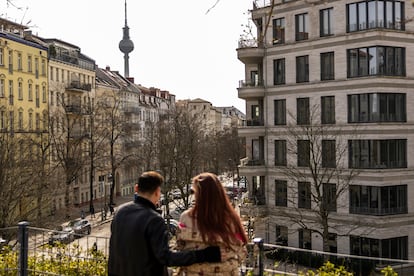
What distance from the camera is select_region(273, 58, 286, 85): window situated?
36562 millimetres

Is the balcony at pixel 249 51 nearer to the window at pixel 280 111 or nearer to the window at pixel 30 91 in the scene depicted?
the window at pixel 280 111

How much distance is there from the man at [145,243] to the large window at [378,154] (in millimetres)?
27655

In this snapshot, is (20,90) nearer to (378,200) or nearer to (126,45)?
(378,200)

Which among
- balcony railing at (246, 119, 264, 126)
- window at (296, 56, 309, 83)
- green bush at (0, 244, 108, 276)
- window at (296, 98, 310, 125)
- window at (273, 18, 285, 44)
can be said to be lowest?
green bush at (0, 244, 108, 276)

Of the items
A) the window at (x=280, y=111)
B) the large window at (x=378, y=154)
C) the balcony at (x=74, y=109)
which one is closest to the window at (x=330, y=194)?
the large window at (x=378, y=154)

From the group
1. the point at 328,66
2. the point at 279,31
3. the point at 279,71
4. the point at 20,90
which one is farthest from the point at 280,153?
the point at 20,90

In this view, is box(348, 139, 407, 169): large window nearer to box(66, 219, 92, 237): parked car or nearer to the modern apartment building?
the modern apartment building

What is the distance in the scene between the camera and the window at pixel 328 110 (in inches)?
1335

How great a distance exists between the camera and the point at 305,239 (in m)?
35.0

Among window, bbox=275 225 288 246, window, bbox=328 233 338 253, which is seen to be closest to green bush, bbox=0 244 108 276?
window, bbox=328 233 338 253

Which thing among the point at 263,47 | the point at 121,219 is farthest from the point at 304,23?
the point at 121,219

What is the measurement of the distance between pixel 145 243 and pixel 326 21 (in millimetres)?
30489

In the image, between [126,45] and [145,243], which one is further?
[126,45]

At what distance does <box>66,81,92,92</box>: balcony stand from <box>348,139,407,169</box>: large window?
3783cm
